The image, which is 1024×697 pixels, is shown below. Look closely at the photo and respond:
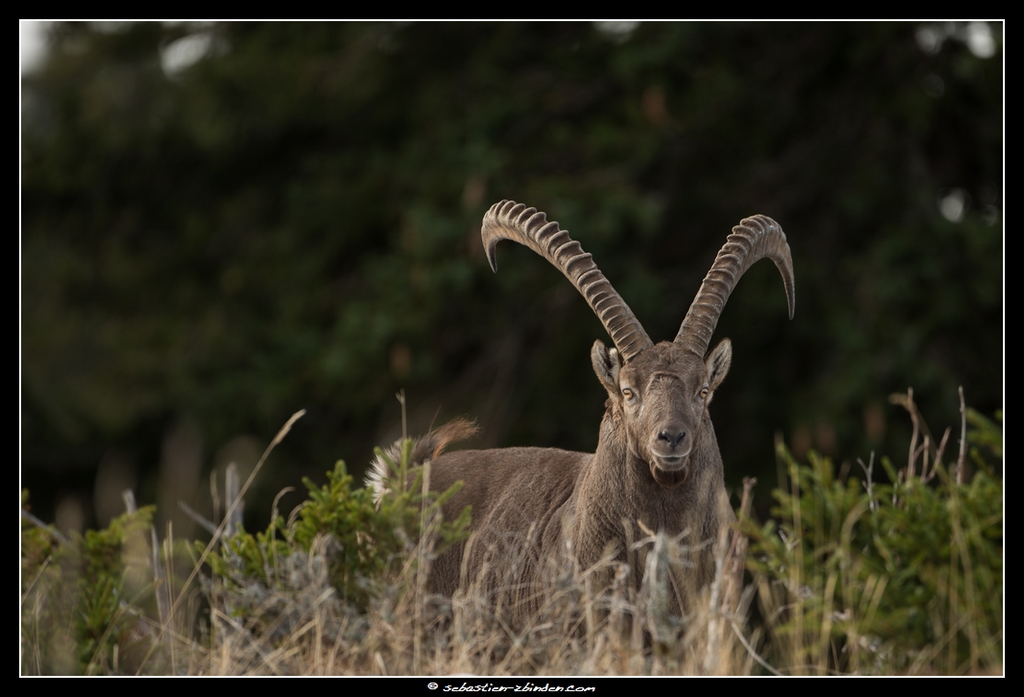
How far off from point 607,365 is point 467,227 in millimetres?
8091

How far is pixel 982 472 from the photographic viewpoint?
4922mm

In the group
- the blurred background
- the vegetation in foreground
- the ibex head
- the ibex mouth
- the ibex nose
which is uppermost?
the blurred background

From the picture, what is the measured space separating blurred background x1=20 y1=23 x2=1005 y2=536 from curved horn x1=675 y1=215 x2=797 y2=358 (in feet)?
20.7

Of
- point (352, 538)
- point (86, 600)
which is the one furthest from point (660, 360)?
point (86, 600)

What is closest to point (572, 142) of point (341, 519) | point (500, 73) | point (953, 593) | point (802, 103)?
point (500, 73)

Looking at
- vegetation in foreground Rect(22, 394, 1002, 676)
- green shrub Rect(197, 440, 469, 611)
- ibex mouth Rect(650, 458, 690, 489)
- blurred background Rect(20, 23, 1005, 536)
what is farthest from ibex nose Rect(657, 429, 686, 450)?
blurred background Rect(20, 23, 1005, 536)

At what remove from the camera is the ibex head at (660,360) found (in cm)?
573

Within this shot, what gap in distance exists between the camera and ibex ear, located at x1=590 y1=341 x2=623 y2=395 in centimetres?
622

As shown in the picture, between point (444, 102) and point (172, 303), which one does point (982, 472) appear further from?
point (172, 303)

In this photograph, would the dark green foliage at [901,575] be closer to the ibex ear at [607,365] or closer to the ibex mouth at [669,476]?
the ibex mouth at [669,476]

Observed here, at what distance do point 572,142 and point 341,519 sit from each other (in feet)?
34.1

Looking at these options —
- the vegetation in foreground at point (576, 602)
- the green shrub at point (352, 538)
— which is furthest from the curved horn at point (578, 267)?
the green shrub at point (352, 538)

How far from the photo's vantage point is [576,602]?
18.3 ft

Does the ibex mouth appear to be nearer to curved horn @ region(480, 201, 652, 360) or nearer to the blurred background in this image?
curved horn @ region(480, 201, 652, 360)
